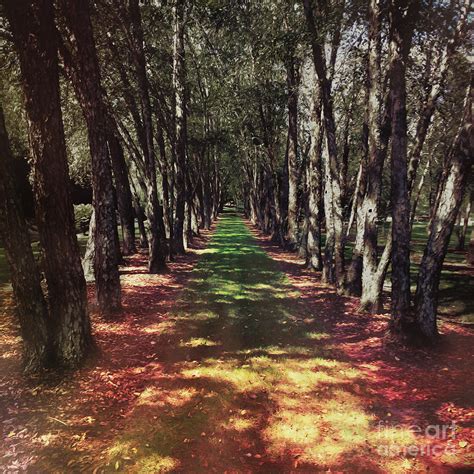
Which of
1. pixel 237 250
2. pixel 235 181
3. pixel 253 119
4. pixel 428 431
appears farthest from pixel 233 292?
pixel 235 181

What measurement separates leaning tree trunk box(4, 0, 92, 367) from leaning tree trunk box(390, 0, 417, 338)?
6.91 meters

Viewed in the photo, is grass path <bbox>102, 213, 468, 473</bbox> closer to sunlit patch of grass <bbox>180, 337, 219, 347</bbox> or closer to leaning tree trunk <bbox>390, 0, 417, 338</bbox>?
sunlit patch of grass <bbox>180, 337, 219, 347</bbox>

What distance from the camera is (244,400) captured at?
648 centimetres

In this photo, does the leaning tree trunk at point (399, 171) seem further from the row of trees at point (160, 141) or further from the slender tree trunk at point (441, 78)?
the slender tree trunk at point (441, 78)

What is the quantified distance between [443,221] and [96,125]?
844cm

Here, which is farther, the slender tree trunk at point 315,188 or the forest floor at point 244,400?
the slender tree trunk at point 315,188

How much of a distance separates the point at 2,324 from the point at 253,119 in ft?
78.1

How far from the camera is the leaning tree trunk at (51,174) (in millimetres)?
6645

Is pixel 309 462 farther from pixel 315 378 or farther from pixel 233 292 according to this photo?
pixel 233 292

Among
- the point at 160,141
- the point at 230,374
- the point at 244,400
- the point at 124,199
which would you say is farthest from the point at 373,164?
the point at 124,199

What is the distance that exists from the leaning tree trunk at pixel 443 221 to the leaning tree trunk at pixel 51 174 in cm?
721

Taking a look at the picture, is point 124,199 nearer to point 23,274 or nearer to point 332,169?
point 332,169

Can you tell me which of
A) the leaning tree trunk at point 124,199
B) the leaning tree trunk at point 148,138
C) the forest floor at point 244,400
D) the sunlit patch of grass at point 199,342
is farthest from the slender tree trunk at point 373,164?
the leaning tree trunk at point 124,199

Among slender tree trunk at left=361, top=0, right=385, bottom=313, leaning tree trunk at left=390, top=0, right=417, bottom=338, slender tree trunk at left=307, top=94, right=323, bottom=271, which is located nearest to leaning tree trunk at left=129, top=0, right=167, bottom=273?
slender tree trunk at left=307, top=94, right=323, bottom=271
